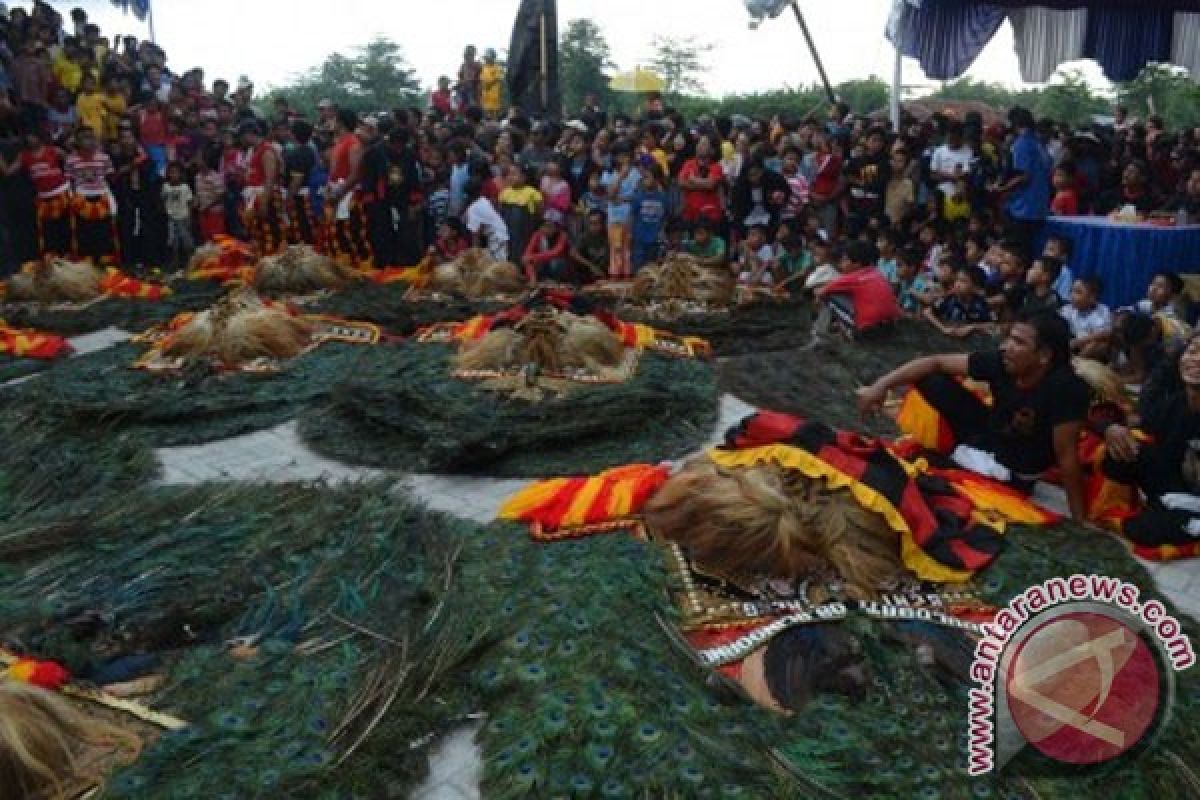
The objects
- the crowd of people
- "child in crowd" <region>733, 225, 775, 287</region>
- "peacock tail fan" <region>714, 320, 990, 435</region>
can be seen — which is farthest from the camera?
"child in crowd" <region>733, 225, 775, 287</region>

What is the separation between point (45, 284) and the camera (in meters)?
9.71

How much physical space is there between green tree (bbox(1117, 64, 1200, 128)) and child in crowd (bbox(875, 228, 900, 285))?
2184cm

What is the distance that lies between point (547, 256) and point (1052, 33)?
7177 mm

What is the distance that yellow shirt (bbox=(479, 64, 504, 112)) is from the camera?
17297 millimetres

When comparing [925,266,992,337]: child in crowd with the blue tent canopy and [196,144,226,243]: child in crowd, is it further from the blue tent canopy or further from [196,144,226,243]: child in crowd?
[196,144,226,243]: child in crowd

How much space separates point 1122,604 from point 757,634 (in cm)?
126

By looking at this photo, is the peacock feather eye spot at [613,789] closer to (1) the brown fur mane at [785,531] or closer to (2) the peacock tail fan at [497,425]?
(1) the brown fur mane at [785,531]

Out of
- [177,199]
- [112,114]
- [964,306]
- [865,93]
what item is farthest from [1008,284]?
[865,93]

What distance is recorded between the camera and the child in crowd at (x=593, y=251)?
1081cm

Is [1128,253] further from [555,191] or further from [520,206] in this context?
[520,206]

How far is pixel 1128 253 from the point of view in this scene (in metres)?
9.27

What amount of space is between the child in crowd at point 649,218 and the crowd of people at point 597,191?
0.07 ft

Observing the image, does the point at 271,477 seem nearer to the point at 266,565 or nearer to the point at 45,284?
the point at 266,565

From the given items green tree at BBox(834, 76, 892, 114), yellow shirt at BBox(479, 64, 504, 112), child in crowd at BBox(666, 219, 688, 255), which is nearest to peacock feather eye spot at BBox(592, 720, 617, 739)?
child in crowd at BBox(666, 219, 688, 255)
